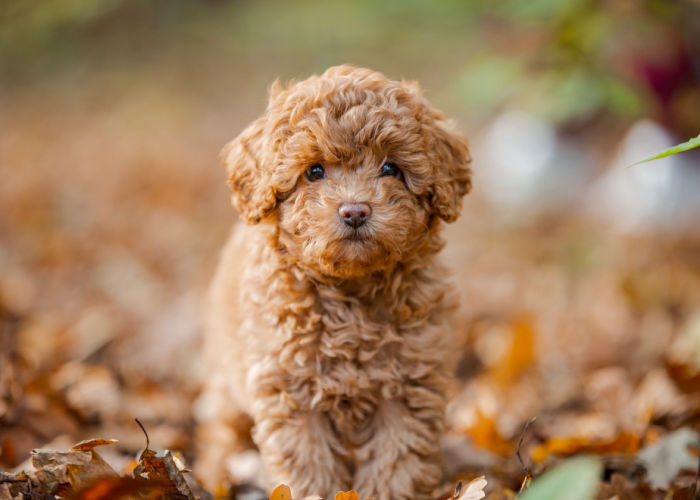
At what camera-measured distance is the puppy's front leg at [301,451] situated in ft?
10.2

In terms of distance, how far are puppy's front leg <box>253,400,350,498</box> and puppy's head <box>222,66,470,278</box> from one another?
0.69 metres

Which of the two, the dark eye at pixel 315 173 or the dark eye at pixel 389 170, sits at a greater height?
the dark eye at pixel 315 173

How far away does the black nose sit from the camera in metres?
2.92

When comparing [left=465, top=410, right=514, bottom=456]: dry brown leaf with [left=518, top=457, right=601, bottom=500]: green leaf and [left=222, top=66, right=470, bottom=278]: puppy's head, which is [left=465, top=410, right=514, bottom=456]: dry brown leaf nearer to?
[left=222, top=66, right=470, bottom=278]: puppy's head

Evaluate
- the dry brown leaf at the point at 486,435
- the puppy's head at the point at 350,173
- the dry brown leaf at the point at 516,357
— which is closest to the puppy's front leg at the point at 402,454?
the puppy's head at the point at 350,173

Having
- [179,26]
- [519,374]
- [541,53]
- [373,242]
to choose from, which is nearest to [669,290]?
[519,374]

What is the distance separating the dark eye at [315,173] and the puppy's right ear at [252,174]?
0.57 feet

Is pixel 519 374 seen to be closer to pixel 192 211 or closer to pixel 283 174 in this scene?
pixel 283 174

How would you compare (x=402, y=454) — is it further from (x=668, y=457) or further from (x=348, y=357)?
Result: (x=668, y=457)

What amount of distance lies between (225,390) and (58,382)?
123cm

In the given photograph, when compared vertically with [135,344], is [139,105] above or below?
above

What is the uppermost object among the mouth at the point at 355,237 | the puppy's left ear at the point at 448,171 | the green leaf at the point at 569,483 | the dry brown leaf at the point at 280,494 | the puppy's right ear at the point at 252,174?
the puppy's right ear at the point at 252,174

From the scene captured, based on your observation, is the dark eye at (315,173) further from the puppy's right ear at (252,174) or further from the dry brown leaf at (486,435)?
the dry brown leaf at (486,435)

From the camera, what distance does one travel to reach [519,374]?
4.90m
